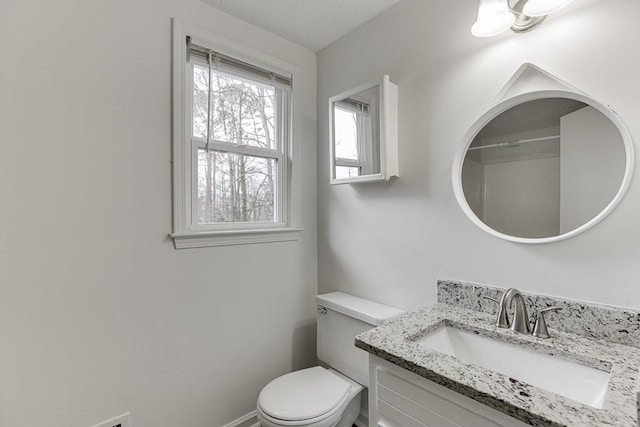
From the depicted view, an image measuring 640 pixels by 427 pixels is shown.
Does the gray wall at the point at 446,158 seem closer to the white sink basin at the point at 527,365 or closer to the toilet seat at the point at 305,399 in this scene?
the white sink basin at the point at 527,365

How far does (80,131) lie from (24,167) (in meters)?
0.23

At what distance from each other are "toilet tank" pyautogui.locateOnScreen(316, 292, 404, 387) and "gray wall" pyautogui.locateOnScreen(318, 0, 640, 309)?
0.12 metres

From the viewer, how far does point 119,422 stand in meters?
1.29

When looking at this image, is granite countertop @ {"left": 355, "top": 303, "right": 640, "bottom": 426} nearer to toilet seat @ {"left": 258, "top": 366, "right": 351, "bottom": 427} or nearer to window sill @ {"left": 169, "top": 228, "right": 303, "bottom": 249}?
toilet seat @ {"left": 258, "top": 366, "right": 351, "bottom": 427}

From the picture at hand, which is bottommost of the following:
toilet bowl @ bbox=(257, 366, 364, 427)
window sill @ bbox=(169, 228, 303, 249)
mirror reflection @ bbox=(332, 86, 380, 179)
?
toilet bowl @ bbox=(257, 366, 364, 427)

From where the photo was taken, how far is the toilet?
1.26 metres

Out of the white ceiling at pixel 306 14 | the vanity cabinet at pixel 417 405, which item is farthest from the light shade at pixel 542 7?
the vanity cabinet at pixel 417 405

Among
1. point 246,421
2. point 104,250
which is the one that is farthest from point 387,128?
point 246,421

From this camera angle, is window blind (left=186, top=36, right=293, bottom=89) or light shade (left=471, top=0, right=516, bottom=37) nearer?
light shade (left=471, top=0, right=516, bottom=37)

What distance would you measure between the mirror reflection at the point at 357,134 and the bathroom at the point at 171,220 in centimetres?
12

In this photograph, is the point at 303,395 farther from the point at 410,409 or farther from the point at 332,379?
the point at 410,409

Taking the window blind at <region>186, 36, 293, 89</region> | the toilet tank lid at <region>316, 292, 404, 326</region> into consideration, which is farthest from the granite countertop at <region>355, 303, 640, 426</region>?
the window blind at <region>186, 36, 293, 89</region>

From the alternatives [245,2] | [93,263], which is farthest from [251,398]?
[245,2]

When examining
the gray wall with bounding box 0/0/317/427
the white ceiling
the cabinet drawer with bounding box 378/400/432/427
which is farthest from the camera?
the white ceiling
